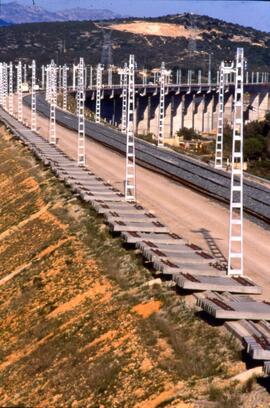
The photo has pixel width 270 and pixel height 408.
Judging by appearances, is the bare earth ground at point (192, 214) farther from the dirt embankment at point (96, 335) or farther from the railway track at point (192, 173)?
the dirt embankment at point (96, 335)

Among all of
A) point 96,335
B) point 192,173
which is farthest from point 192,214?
point 192,173

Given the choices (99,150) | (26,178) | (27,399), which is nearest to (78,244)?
(27,399)

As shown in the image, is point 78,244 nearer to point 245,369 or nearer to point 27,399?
point 27,399

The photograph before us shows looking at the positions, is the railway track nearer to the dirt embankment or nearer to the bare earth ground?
the bare earth ground

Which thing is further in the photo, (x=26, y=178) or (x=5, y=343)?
(x=26, y=178)

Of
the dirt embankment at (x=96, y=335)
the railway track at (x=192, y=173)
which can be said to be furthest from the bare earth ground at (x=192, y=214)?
the dirt embankment at (x=96, y=335)

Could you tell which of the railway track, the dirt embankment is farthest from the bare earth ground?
the dirt embankment
